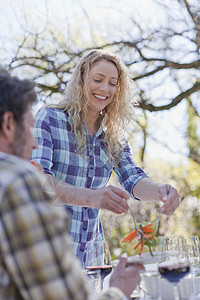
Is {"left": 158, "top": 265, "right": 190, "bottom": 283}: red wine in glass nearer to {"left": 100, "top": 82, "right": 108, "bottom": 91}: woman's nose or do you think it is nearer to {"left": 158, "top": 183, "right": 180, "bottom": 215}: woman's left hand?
{"left": 158, "top": 183, "right": 180, "bottom": 215}: woman's left hand

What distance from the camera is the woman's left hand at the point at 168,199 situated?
1.88 metres

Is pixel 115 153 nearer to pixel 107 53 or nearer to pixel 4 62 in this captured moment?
pixel 107 53

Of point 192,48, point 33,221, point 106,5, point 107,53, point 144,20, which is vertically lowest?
point 33,221

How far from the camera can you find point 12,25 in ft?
20.0

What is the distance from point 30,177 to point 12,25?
18.7 ft

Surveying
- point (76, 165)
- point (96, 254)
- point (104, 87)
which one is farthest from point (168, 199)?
point (104, 87)

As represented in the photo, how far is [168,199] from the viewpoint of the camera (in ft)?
6.30

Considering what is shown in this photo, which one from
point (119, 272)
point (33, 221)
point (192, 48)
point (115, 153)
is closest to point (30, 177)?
point (33, 221)

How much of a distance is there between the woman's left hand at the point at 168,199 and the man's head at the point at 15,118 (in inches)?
38.8

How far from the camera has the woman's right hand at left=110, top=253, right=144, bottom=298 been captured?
3.75ft

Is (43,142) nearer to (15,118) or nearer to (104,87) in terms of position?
(104,87)

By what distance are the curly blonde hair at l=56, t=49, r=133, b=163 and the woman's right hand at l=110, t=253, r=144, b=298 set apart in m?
1.27

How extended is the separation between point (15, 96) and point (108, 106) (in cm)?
176

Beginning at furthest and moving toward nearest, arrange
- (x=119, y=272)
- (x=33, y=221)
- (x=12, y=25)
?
(x=12, y=25) < (x=119, y=272) < (x=33, y=221)
